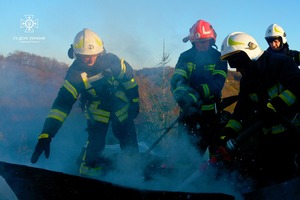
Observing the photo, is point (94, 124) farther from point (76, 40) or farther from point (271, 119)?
point (271, 119)

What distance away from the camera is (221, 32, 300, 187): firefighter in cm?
364

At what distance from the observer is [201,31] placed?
18.4 ft

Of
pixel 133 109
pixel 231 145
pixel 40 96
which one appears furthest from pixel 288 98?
pixel 40 96

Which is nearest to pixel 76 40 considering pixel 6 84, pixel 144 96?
pixel 144 96

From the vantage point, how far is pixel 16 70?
15.0 m

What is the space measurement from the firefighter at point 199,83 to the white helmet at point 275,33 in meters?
1.65

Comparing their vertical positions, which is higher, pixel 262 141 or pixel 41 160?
pixel 262 141

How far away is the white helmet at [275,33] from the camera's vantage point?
22.5ft

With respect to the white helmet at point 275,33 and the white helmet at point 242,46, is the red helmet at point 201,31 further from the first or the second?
the white helmet at point 275,33

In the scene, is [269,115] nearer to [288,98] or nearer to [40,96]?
[288,98]

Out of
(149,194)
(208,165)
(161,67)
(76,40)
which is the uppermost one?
(76,40)

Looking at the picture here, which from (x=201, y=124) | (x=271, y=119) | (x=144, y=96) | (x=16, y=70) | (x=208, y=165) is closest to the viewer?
(x=271, y=119)

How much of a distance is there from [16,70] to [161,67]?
7.12 meters

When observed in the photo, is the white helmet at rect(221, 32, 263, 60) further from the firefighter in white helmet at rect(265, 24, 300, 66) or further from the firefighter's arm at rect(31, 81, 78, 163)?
the firefighter in white helmet at rect(265, 24, 300, 66)
